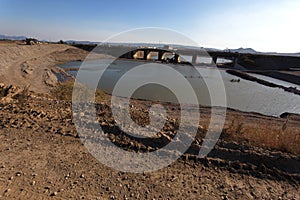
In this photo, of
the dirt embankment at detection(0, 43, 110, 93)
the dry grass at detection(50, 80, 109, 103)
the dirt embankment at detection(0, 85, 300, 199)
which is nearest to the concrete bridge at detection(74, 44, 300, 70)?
the dirt embankment at detection(0, 43, 110, 93)

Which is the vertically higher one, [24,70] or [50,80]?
[24,70]

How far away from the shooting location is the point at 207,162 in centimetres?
579

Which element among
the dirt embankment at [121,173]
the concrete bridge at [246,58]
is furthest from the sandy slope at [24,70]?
the concrete bridge at [246,58]

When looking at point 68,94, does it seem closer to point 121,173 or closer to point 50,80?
point 50,80

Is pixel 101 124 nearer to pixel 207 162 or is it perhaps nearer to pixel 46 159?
pixel 46 159

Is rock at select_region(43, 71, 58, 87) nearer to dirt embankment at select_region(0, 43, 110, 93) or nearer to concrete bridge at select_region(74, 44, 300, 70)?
dirt embankment at select_region(0, 43, 110, 93)

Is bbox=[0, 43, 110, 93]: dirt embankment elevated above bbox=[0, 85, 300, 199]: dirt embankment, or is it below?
below

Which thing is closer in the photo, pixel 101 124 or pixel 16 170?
pixel 16 170

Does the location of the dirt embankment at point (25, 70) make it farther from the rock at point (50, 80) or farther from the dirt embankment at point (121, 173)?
the dirt embankment at point (121, 173)

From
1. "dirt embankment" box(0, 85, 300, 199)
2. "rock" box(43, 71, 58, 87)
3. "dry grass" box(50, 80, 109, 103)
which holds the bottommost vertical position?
"rock" box(43, 71, 58, 87)

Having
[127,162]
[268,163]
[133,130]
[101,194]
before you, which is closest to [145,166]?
[127,162]

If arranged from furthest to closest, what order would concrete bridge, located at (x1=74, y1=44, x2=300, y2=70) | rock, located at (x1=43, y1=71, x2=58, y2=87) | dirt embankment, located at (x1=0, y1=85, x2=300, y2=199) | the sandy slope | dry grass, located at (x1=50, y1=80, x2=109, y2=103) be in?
concrete bridge, located at (x1=74, y1=44, x2=300, y2=70) → rock, located at (x1=43, y1=71, x2=58, y2=87) → the sandy slope → dry grass, located at (x1=50, y1=80, x2=109, y2=103) → dirt embankment, located at (x1=0, y1=85, x2=300, y2=199)

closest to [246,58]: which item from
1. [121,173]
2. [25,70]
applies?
[25,70]

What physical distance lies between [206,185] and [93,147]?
128 inches
